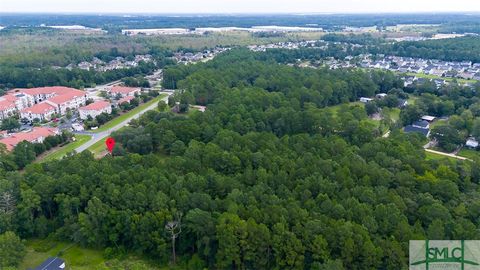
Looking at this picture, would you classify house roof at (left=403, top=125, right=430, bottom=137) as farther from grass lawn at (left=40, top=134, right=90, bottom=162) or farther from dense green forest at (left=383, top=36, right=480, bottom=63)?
dense green forest at (left=383, top=36, right=480, bottom=63)

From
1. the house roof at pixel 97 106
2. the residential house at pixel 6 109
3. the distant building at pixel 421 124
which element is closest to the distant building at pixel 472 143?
the distant building at pixel 421 124

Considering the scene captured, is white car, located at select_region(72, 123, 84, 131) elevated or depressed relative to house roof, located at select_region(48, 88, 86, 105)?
depressed

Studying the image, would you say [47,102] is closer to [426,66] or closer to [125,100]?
[125,100]

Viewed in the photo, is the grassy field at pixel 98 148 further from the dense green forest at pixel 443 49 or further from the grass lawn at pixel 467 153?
the dense green forest at pixel 443 49

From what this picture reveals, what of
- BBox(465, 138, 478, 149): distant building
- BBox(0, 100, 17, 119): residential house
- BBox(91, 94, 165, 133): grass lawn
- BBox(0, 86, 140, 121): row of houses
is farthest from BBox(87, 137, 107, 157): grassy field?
BBox(465, 138, 478, 149): distant building

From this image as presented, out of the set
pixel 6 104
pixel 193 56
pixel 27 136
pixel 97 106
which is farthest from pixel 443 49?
pixel 6 104

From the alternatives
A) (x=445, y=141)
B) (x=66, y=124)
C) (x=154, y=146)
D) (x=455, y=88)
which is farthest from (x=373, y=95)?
(x=66, y=124)

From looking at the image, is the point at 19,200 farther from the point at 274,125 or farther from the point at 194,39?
the point at 194,39

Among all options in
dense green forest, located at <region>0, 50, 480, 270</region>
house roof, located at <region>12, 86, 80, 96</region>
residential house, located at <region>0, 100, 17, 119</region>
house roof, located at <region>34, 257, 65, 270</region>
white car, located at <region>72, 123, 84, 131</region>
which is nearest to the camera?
dense green forest, located at <region>0, 50, 480, 270</region>
